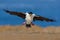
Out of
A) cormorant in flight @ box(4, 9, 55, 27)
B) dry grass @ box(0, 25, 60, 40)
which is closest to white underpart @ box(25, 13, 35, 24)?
cormorant in flight @ box(4, 9, 55, 27)

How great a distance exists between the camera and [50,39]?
16.5 meters

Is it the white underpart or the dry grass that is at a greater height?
the white underpart

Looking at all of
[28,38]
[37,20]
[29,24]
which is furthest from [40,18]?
[28,38]

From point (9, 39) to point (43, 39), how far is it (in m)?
1.89

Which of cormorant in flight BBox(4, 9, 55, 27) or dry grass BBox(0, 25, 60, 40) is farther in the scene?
cormorant in flight BBox(4, 9, 55, 27)

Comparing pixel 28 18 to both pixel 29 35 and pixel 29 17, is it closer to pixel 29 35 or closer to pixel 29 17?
pixel 29 17

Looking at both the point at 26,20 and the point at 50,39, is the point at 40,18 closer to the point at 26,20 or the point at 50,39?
the point at 26,20

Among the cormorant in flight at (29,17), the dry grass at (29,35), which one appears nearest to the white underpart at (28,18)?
the cormorant in flight at (29,17)

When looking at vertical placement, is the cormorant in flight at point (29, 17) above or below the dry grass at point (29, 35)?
above

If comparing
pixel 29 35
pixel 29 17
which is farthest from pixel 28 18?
pixel 29 35

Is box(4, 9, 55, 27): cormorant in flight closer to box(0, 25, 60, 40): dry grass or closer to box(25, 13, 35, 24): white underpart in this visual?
box(25, 13, 35, 24): white underpart

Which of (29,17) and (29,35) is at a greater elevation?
(29,17)

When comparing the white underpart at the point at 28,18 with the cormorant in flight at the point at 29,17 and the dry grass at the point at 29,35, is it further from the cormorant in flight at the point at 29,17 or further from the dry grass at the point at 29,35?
the dry grass at the point at 29,35

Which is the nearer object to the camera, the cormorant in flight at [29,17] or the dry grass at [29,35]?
the dry grass at [29,35]
